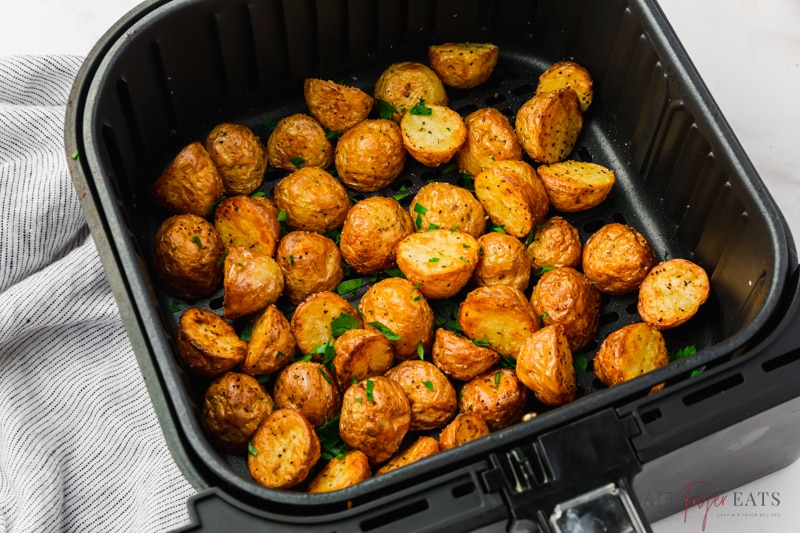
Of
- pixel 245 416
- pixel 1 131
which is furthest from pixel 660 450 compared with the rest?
pixel 1 131

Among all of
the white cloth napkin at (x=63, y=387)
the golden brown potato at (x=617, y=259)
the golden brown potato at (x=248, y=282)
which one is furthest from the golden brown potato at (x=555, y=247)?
the white cloth napkin at (x=63, y=387)

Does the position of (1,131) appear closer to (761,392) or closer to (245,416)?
(245,416)

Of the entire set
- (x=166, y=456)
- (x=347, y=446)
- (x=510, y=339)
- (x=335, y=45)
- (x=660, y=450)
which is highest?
(x=335, y=45)

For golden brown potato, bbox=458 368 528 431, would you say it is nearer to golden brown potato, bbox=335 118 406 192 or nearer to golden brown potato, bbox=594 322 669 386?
golden brown potato, bbox=594 322 669 386

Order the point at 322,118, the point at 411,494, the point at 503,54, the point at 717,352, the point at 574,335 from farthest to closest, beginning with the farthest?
the point at 503,54 < the point at 322,118 < the point at 574,335 < the point at 717,352 < the point at 411,494

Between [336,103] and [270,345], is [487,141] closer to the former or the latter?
[336,103]

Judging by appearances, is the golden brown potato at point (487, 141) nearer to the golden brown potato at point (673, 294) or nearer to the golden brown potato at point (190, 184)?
the golden brown potato at point (673, 294)
